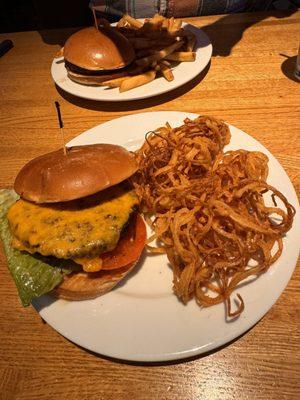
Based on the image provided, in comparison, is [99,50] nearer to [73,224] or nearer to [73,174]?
[73,174]

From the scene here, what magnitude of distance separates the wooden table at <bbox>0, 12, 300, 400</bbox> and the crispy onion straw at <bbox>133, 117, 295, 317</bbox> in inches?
7.9

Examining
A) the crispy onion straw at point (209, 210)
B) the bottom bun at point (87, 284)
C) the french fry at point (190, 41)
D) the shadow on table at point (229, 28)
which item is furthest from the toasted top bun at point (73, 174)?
the shadow on table at point (229, 28)

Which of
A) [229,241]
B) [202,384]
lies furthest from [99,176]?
[202,384]

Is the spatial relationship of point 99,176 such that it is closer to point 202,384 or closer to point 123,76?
point 202,384

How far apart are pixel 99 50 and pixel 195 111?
81 cm

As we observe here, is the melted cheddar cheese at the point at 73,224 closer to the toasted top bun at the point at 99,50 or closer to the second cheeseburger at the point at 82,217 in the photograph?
the second cheeseburger at the point at 82,217

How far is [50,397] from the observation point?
43.1 inches

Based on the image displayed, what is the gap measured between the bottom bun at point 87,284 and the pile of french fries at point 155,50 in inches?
54.4

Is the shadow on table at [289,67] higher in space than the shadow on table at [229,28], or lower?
lower

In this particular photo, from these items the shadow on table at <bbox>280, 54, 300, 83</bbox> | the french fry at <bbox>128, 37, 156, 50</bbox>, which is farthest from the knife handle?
the shadow on table at <bbox>280, 54, 300, 83</bbox>

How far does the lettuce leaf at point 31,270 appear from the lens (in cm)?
120

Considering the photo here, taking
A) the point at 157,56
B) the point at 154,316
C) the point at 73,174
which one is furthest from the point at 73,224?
the point at 157,56

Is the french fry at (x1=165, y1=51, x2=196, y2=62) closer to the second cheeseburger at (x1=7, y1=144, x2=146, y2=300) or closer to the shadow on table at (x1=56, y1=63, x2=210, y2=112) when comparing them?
the shadow on table at (x1=56, y1=63, x2=210, y2=112)

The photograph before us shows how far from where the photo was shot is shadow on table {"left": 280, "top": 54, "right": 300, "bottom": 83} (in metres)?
2.34
